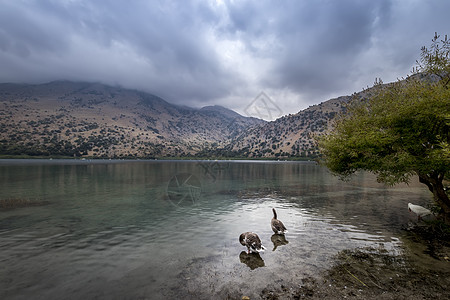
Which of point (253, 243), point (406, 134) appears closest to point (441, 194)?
point (406, 134)

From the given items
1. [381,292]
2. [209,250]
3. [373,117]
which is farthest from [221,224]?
[373,117]

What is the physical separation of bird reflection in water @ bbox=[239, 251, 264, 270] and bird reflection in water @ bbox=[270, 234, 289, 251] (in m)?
1.83

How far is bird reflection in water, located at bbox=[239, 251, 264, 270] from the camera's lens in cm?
1189

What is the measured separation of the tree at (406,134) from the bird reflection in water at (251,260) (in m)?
10.5

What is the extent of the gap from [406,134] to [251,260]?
13.3m

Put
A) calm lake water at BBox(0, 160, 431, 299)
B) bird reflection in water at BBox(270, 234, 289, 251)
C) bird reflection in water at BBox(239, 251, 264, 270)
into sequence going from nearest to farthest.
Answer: calm lake water at BBox(0, 160, 431, 299), bird reflection in water at BBox(239, 251, 264, 270), bird reflection in water at BBox(270, 234, 289, 251)

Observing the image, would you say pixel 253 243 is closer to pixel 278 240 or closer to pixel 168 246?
pixel 278 240

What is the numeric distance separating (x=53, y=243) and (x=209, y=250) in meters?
11.0

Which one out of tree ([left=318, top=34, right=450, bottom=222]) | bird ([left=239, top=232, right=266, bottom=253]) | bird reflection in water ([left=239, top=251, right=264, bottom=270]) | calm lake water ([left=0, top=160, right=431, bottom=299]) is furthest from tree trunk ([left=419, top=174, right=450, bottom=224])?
bird reflection in water ([left=239, top=251, right=264, bottom=270])

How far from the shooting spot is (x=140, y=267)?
11922 mm

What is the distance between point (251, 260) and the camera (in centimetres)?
1260

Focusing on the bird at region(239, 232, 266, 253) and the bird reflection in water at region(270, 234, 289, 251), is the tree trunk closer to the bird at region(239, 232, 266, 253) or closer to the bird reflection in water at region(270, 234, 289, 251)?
the bird reflection in water at region(270, 234, 289, 251)

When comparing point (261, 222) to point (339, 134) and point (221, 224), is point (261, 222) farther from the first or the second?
point (339, 134)

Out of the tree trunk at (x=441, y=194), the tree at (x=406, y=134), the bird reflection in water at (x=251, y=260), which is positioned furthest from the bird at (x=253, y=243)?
the tree trunk at (x=441, y=194)
